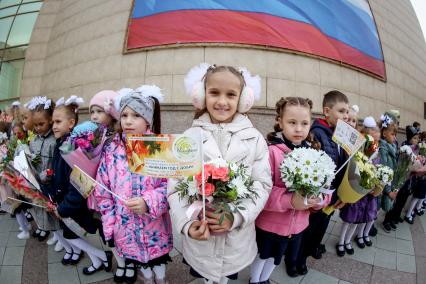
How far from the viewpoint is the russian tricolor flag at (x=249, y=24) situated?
6.57 meters

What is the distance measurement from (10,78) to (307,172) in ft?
46.3

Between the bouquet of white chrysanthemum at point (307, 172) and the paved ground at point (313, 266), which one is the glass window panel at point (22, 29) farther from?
the bouquet of white chrysanthemum at point (307, 172)

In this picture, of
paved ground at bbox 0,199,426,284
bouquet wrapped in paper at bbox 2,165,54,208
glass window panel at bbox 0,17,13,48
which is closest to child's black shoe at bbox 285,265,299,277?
paved ground at bbox 0,199,426,284

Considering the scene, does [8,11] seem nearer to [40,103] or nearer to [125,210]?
[40,103]

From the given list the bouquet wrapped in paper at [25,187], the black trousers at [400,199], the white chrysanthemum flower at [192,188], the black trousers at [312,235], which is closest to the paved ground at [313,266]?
the black trousers at [312,235]

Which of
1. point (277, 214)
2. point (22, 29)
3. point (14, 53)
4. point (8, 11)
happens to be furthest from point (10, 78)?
point (277, 214)

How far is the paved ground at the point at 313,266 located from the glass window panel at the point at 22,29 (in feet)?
36.0

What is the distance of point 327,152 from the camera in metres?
2.45

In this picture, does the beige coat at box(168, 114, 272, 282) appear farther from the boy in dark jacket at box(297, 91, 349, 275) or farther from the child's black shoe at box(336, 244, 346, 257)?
the child's black shoe at box(336, 244, 346, 257)

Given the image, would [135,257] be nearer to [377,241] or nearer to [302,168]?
[302,168]

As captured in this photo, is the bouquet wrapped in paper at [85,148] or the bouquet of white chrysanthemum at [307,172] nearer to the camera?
the bouquet of white chrysanthemum at [307,172]

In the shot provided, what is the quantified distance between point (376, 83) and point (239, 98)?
8.45 metres

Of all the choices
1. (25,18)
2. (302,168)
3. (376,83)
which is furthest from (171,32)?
(25,18)

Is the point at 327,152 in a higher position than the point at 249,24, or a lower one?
lower
